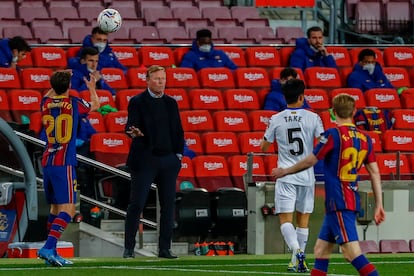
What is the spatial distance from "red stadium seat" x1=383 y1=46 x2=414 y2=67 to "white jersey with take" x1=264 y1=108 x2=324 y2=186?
29.1ft

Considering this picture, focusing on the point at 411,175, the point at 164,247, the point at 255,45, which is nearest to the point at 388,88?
the point at 255,45

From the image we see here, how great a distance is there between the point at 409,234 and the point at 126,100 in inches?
174

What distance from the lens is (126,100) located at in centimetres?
1917

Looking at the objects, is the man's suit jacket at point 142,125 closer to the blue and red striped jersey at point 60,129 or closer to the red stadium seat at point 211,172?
the blue and red striped jersey at point 60,129

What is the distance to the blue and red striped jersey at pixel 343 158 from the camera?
10883 millimetres

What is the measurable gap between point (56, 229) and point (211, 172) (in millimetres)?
4642

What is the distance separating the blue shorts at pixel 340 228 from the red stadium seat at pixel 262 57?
412 inches

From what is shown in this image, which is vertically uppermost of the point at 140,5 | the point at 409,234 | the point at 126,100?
the point at 140,5

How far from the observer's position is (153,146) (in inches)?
575

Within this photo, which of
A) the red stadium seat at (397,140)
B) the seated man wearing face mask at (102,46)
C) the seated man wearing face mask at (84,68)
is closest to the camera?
the seated man wearing face mask at (84,68)

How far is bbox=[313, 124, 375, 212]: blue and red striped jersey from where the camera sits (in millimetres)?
10883

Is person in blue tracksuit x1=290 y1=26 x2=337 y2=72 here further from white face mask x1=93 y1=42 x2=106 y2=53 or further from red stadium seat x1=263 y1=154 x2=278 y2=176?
red stadium seat x1=263 y1=154 x2=278 y2=176

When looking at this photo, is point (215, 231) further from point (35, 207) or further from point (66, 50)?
point (66, 50)

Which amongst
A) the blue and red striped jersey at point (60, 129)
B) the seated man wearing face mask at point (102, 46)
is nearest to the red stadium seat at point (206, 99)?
the seated man wearing face mask at point (102, 46)
